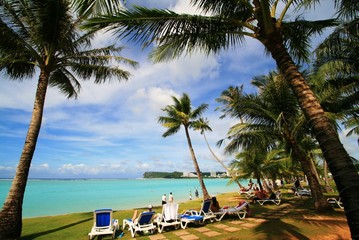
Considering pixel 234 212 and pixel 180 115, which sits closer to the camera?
pixel 234 212

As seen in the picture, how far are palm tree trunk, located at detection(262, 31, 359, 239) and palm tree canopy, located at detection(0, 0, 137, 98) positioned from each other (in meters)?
7.70

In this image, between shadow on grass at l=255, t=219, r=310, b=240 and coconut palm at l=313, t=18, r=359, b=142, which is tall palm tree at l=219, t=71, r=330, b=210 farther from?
shadow on grass at l=255, t=219, r=310, b=240

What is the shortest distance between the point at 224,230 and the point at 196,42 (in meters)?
6.09

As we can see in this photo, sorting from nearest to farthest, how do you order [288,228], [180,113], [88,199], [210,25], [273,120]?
[210,25]
[288,228]
[273,120]
[180,113]
[88,199]

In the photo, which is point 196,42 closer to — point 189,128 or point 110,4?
point 110,4

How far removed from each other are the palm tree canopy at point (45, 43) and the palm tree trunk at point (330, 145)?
7697 mm

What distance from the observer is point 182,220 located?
8547 millimetres

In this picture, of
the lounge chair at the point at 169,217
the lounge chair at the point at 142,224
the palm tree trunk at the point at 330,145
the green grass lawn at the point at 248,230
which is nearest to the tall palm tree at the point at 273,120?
the green grass lawn at the point at 248,230

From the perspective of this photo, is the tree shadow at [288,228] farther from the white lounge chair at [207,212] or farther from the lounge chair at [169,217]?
the lounge chair at [169,217]

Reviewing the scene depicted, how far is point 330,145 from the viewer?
3.10 m

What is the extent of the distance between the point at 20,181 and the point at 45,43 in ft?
16.9

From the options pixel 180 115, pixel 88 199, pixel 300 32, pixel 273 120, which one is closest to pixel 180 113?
pixel 180 115

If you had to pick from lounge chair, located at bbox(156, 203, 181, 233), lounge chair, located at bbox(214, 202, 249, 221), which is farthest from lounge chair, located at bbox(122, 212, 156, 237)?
lounge chair, located at bbox(214, 202, 249, 221)

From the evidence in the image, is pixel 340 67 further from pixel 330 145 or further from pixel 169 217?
pixel 169 217
